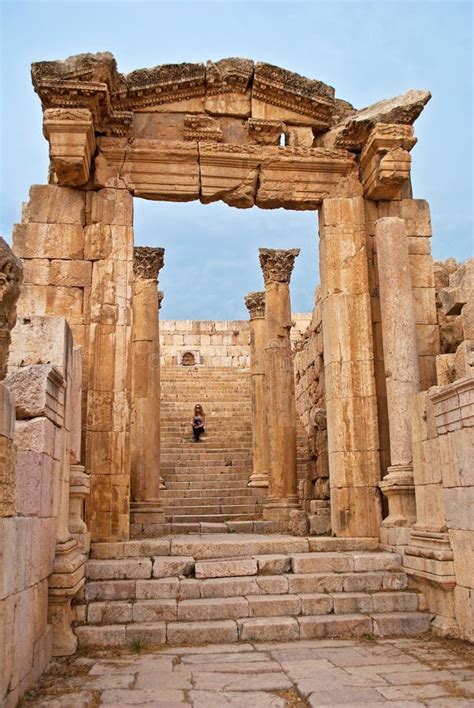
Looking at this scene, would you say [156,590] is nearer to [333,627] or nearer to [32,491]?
[333,627]

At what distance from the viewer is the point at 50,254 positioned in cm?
860

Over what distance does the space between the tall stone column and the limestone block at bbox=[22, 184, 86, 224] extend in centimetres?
362

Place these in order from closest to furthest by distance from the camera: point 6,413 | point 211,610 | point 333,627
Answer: point 6,413 → point 333,627 → point 211,610

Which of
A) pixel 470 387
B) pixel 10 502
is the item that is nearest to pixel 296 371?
pixel 470 387

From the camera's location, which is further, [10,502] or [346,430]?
[346,430]

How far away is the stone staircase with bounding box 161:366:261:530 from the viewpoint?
13039 millimetres

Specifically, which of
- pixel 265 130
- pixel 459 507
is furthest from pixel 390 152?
pixel 459 507

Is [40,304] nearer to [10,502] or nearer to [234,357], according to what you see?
[10,502]

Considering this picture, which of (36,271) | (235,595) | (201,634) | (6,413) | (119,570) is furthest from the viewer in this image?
(36,271)

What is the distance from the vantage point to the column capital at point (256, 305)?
1586 centimetres

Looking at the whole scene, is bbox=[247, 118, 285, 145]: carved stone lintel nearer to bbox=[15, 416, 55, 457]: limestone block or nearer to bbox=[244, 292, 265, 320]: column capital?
bbox=[15, 416, 55, 457]: limestone block

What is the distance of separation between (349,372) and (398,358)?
2.52 ft

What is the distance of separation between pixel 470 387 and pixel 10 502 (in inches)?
157

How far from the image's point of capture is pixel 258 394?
1500 centimetres
